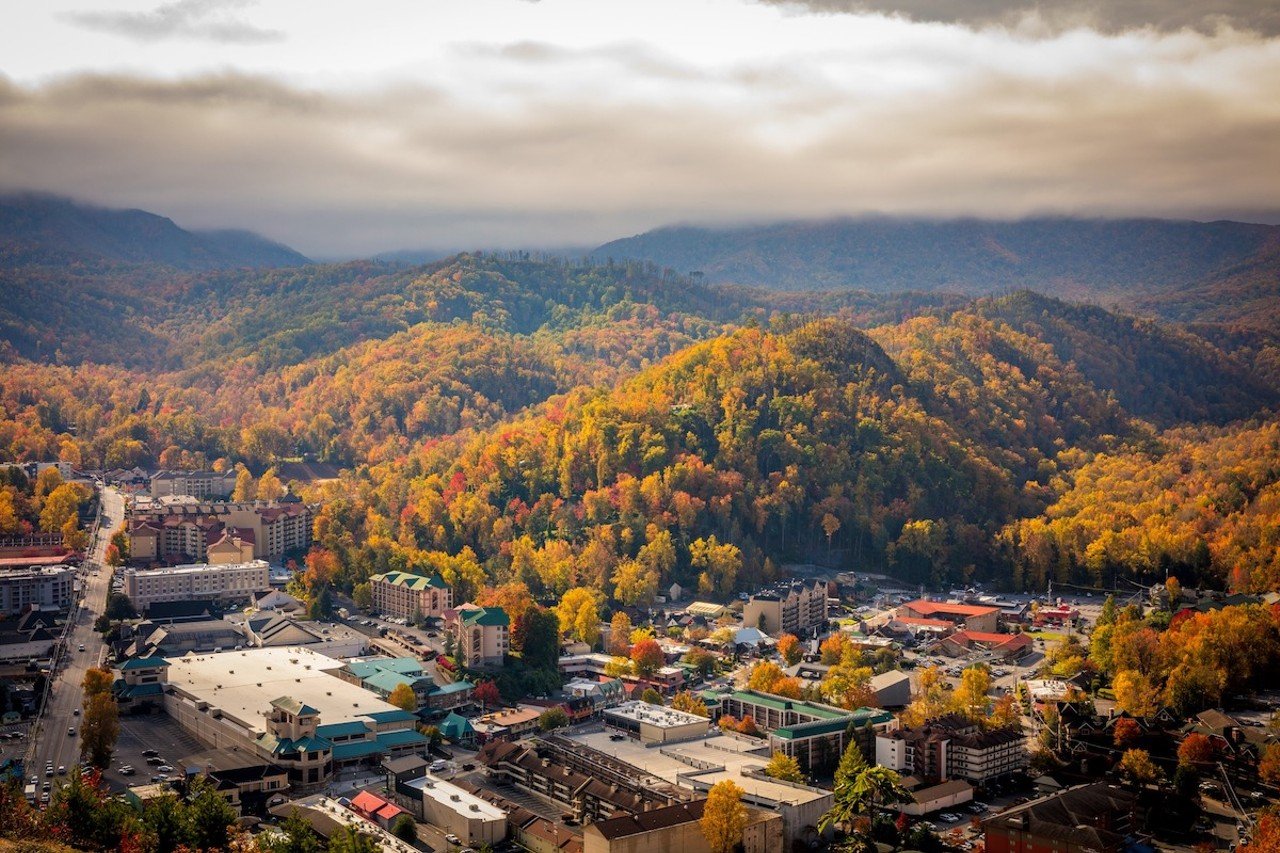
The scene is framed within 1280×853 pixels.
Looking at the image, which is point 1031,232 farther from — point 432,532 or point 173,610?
point 173,610

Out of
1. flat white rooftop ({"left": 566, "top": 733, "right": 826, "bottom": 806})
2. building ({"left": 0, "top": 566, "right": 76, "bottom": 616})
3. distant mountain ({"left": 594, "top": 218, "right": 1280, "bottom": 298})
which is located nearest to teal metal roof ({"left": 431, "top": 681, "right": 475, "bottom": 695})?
flat white rooftop ({"left": 566, "top": 733, "right": 826, "bottom": 806})

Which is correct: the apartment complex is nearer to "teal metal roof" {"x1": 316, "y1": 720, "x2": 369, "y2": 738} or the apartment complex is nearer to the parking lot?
the parking lot

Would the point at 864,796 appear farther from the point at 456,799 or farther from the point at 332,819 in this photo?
the point at 332,819

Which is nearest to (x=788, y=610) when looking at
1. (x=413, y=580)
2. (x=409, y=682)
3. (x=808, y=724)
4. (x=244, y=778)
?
(x=413, y=580)

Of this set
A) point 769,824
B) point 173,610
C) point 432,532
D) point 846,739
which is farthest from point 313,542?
point 769,824

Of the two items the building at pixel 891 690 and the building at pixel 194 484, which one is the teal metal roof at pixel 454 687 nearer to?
the building at pixel 891 690

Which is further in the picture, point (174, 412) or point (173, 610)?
point (174, 412)

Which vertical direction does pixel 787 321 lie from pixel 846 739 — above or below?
above
